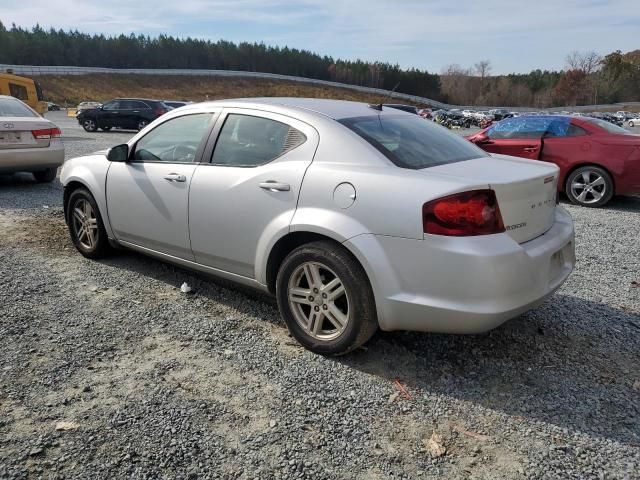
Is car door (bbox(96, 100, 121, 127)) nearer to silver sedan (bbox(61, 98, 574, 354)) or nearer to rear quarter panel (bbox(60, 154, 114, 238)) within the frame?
rear quarter panel (bbox(60, 154, 114, 238))

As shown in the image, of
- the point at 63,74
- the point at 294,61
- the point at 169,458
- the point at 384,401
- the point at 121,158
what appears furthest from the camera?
the point at 294,61

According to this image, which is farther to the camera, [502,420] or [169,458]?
[502,420]

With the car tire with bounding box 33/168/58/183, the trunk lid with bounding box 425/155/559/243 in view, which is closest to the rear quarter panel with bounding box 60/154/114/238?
the trunk lid with bounding box 425/155/559/243

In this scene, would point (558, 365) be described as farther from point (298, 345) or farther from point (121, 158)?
point (121, 158)

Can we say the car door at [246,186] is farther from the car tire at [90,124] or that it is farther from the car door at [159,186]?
the car tire at [90,124]

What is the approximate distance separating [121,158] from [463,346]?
3.16 metres

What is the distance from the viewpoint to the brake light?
2.74 m

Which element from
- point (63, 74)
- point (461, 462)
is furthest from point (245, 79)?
point (461, 462)

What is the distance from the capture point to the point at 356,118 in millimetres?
3537

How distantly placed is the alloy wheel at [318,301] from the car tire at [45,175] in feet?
24.9

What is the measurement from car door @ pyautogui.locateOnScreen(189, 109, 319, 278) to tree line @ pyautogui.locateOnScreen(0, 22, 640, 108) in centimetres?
9512

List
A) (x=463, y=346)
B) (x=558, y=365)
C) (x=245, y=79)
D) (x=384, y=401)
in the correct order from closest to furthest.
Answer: (x=384, y=401)
(x=558, y=365)
(x=463, y=346)
(x=245, y=79)

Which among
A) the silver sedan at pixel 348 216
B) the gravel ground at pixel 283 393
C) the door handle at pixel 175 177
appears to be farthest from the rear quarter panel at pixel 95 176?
the door handle at pixel 175 177

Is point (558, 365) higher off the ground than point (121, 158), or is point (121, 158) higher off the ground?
point (121, 158)
